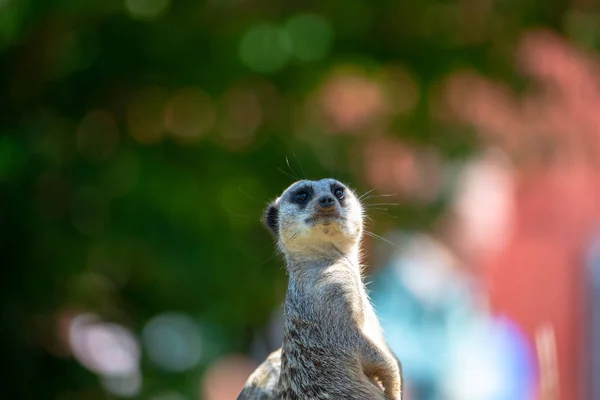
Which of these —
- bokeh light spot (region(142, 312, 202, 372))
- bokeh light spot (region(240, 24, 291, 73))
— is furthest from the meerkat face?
bokeh light spot (region(142, 312, 202, 372))

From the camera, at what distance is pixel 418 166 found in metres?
9.69

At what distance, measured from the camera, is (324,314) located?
3816 millimetres

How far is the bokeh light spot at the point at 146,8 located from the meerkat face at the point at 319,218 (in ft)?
11.5

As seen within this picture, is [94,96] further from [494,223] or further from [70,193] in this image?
[494,223]

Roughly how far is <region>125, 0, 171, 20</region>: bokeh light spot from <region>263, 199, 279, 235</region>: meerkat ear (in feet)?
10.9

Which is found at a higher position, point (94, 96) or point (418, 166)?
point (94, 96)

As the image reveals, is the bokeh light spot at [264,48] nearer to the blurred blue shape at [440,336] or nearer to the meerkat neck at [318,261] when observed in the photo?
Answer: the blurred blue shape at [440,336]

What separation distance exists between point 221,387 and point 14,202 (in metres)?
7.14

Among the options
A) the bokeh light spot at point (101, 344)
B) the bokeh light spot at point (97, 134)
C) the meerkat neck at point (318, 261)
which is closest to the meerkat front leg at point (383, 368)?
the meerkat neck at point (318, 261)

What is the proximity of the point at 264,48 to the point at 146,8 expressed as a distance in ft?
2.61

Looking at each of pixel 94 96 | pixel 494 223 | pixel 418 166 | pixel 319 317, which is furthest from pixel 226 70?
pixel 494 223

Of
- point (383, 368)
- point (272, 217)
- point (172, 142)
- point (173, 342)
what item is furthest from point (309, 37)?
point (383, 368)

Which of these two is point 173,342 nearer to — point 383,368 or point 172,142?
point 172,142

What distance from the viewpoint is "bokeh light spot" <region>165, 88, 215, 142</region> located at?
8.16 m
